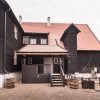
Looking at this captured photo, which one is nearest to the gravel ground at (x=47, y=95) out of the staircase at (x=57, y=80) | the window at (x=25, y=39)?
the staircase at (x=57, y=80)

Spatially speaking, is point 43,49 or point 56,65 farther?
point 56,65

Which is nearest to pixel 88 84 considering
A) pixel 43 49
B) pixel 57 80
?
pixel 57 80

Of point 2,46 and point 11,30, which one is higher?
point 11,30

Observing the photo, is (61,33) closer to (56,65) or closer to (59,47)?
(56,65)

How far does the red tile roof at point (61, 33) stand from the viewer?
36.9 meters

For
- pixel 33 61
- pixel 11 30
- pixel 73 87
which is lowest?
pixel 73 87

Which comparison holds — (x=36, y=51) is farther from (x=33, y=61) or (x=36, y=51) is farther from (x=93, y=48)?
(x=93, y=48)

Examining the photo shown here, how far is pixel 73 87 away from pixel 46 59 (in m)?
9.78

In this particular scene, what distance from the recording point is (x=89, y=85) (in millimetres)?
21203

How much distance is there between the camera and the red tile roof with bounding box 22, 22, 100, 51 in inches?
1454

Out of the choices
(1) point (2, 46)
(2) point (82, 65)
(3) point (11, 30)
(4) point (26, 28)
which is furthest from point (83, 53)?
(1) point (2, 46)

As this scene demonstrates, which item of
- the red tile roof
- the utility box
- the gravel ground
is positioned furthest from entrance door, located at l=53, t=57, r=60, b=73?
the gravel ground

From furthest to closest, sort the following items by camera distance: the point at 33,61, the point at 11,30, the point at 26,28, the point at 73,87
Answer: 1. the point at 26,28
2. the point at 33,61
3. the point at 11,30
4. the point at 73,87

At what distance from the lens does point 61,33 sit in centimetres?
3953
